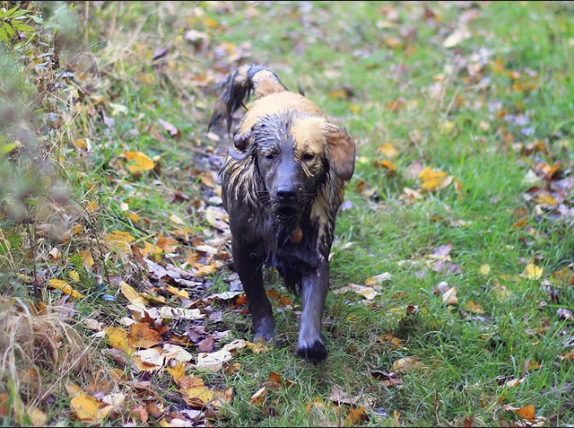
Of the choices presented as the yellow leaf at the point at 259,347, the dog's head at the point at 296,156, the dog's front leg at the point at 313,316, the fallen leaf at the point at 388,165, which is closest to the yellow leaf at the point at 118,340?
the yellow leaf at the point at 259,347

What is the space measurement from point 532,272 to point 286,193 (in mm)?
2396

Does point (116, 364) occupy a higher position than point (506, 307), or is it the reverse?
point (116, 364)

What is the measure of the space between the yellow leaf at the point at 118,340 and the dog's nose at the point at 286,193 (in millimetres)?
1153

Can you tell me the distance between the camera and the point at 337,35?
32.8ft

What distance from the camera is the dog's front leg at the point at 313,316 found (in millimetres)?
4160

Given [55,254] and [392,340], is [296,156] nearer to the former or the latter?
[392,340]

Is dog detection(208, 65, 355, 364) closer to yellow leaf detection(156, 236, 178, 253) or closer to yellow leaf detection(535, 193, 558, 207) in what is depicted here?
yellow leaf detection(156, 236, 178, 253)

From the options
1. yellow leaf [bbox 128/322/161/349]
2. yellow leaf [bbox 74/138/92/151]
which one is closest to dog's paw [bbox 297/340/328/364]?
yellow leaf [bbox 128/322/161/349]

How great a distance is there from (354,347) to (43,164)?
2027 millimetres

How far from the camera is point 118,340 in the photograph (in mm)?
4309

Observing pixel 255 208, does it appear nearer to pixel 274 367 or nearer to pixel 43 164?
pixel 274 367

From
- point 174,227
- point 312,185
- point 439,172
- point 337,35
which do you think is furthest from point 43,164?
point 337,35

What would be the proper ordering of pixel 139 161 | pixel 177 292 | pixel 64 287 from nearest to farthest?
pixel 64 287, pixel 177 292, pixel 139 161

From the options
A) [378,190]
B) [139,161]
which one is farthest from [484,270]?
[139,161]
